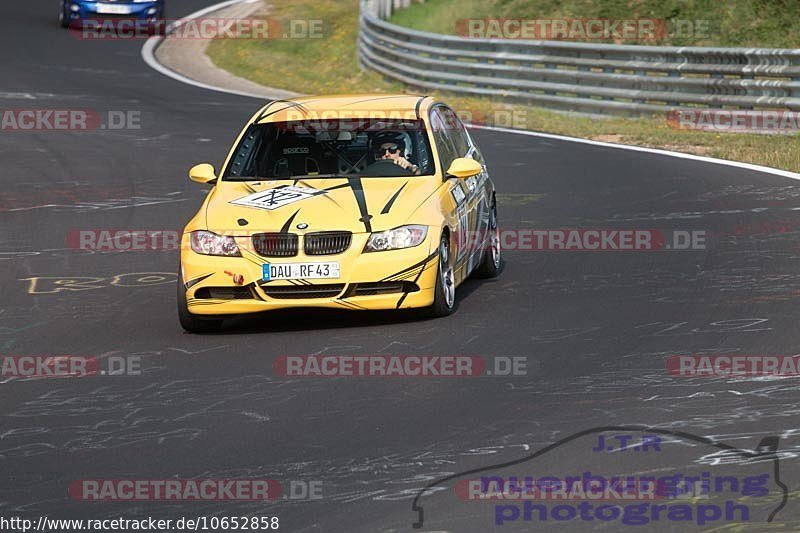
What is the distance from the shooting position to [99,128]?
75.3ft

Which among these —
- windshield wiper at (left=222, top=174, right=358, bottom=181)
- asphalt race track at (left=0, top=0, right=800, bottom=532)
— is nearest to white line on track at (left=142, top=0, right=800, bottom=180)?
asphalt race track at (left=0, top=0, right=800, bottom=532)

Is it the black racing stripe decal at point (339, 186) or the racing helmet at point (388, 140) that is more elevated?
the racing helmet at point (388, 140)

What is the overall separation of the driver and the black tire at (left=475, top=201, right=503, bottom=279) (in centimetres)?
108

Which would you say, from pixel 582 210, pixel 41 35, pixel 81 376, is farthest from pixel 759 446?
pixel 41 35

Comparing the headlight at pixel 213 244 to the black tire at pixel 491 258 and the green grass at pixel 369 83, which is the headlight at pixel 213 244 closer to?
the black tire at pixel 491 258

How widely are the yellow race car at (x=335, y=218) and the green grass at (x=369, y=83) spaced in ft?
25.2

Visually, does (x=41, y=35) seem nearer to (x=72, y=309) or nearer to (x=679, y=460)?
(x=72, y=309)

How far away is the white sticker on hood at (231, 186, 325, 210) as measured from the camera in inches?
413

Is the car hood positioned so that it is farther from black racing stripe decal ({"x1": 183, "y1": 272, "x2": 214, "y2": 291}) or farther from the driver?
black racing stripe decal ({"x1": 183, "y1": 272, "x2": 214, "y2": 291})

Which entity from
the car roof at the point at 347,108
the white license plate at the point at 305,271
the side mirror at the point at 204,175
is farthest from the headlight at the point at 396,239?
the side mirror at the point at 204,175

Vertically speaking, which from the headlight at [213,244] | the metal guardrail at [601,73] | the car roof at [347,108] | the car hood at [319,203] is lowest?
the headlight at [213,244]

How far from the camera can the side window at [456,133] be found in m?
12.1

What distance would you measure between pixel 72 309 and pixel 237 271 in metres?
1.67

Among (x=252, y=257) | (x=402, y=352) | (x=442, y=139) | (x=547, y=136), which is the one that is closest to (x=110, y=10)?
(x=547, y=136)
